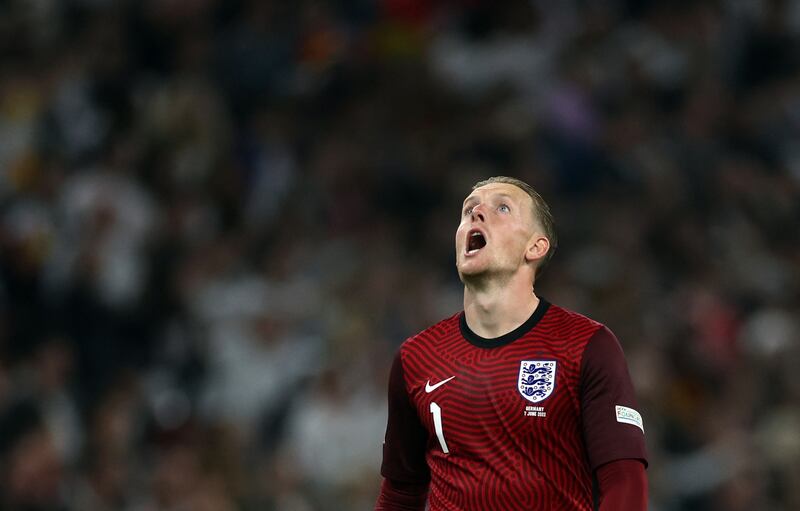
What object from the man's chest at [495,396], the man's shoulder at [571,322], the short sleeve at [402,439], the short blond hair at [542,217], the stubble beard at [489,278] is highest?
the short blond hair at [542,217]

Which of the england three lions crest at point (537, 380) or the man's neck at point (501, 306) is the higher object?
the man's neck at point (501, 306)

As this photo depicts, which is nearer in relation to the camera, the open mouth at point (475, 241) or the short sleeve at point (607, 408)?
the short sleeve at point (607, 408)

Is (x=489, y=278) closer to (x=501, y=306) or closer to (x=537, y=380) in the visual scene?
(x=501, y=306)

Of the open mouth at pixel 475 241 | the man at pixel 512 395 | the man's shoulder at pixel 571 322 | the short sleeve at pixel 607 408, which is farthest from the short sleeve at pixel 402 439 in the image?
the short sleeve at pixel 607 408

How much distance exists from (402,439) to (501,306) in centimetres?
→ 54

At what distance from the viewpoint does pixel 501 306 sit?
162 inches

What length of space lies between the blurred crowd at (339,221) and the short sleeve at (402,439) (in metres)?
3.93

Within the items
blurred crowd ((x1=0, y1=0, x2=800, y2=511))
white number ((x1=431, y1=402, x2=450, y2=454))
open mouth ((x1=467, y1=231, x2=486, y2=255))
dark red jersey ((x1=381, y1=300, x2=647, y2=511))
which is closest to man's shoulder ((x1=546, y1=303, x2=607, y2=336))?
dark red jersey ((x1=381, y1=300, x2=647, y2=511))

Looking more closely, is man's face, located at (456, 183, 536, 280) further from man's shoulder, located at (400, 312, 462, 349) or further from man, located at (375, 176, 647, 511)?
man's shoulder, located at (400, 312, 462, 349)

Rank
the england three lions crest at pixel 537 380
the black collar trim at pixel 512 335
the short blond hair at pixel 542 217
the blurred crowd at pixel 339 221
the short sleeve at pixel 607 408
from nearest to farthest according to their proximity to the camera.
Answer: the short sleeve at pixel 607 408 < the england three lions crest at pixel 537 380 < the black collar trim at pixel 512 335 < the short blond hair at pixel 542 217 < the blurred crowd at pixel 339 221

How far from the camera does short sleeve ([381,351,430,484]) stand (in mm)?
4281

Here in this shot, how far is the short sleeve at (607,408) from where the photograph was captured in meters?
3.78

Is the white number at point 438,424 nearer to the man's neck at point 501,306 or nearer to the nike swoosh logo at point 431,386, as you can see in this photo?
the nike swoosh logo at point 431,386

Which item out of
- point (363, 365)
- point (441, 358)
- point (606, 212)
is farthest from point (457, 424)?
→ point (606, 212)
